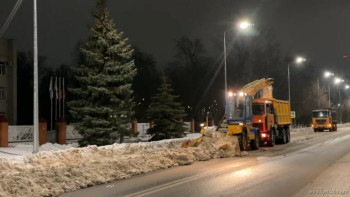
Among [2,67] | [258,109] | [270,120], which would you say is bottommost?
[270,120]

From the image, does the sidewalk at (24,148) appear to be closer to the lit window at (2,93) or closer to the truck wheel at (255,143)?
the truck wheel at (255,143)

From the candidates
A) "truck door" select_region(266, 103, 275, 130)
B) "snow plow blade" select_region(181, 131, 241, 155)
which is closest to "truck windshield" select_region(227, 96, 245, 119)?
"snow plow blade" select_region(181, 131, 241, 155)

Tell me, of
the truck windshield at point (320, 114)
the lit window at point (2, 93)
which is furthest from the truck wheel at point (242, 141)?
the lit window at point (2, 93)

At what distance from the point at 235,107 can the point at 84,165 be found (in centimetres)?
1213

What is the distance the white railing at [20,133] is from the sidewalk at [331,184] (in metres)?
20.7

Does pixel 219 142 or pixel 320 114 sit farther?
pixel 320 114

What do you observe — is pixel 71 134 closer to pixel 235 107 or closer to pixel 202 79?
pixel 235 107

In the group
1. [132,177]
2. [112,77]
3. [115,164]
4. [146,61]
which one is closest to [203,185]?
[132,177]

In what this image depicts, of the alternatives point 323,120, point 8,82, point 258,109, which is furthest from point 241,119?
point 8,82

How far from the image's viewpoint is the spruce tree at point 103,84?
26.3 m

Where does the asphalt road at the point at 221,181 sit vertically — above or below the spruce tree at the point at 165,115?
below

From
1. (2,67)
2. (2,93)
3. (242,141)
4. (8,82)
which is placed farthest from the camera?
(8,82)

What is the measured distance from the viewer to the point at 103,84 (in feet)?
87.0

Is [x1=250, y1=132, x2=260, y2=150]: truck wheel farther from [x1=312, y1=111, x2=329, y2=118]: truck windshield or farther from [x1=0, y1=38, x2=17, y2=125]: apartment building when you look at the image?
[x1=0, y1=38, x2=17, y2=125]: apartment building
